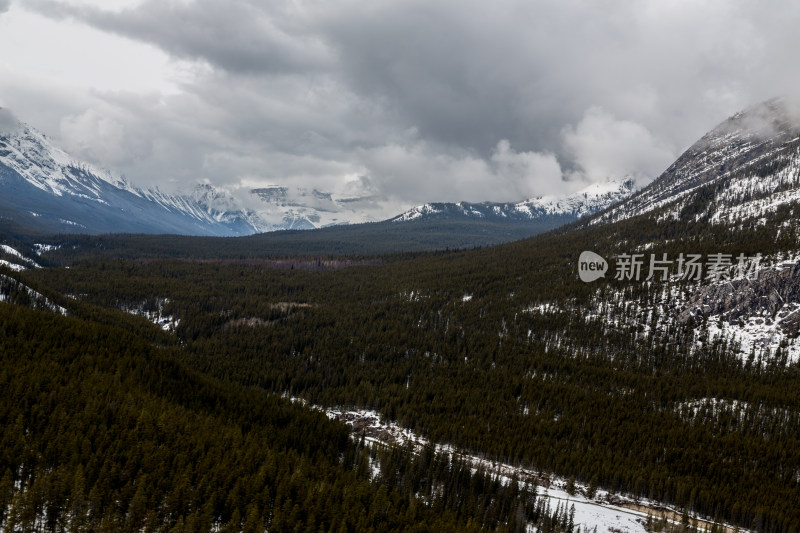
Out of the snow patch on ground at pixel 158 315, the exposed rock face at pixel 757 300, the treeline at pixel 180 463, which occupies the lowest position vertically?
the treeline at pixel 180 463

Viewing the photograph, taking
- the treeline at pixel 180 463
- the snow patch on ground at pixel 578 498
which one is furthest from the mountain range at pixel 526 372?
the treeline at pixel 180 463

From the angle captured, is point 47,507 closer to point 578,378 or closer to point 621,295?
point 578,378

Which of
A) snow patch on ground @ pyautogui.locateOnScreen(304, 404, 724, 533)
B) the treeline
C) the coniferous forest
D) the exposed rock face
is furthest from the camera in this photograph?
the exposed rock face

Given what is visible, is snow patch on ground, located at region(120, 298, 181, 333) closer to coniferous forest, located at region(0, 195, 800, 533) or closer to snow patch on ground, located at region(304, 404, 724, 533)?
coniferous forest, located at region(0, 195, 800, 533)

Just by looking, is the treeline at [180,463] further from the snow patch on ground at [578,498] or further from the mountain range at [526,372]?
the snow patch on ground at [578,498]

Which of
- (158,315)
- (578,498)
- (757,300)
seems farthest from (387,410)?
(757,300)

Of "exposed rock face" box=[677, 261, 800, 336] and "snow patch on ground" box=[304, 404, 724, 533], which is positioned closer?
"snow patch on ground" box=[304, 404, 724, 533]

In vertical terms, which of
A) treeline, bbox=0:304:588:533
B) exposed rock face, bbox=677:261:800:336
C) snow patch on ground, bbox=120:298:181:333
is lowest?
treeline, bbox=0:304:588:533

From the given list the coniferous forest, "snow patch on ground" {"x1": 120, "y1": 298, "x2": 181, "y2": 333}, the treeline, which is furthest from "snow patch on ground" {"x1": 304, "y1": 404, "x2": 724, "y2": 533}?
"snow patch on ground" {"x1": 120, "y1": 298, "x2": 181, "y2": 333}

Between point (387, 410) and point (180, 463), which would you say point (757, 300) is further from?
point (180, 463)

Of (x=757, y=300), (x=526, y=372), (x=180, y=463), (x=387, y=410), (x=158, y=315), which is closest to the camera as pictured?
(x=180, y=463)
